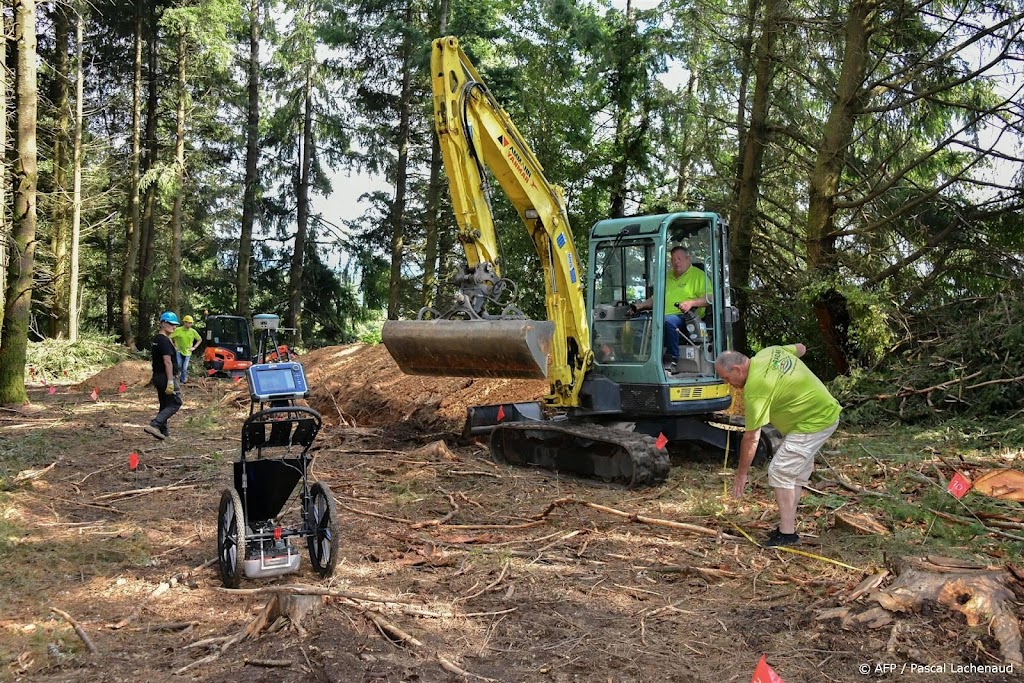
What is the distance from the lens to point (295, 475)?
6.00 m

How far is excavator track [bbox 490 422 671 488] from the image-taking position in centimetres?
871

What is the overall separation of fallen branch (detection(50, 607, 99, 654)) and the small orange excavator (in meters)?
17.4

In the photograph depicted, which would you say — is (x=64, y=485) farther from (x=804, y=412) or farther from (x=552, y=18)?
(x=552, y=18)

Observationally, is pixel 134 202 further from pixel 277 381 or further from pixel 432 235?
pixel 277 381

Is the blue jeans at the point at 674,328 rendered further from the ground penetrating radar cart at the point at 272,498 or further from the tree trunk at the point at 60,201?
the tree trunk at the point at 60,201

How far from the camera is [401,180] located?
84.5 ft

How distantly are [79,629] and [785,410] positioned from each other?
474 centimetres

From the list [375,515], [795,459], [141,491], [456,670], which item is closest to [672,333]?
[795,459]

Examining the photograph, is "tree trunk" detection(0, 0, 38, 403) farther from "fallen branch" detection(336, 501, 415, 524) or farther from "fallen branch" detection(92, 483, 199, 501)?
"fallen branch" detection(336, 501, 415, 524)

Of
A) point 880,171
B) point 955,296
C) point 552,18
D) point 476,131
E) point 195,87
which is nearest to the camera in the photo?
point 476,131

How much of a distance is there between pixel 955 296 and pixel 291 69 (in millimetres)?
23641

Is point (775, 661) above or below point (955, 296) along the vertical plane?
below

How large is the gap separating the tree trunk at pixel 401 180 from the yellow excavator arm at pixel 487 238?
48.3 ft

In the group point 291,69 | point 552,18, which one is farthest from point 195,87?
point 552,18
